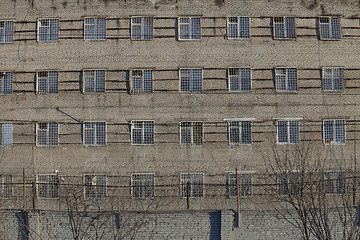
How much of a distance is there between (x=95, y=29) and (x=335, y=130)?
17.8 m

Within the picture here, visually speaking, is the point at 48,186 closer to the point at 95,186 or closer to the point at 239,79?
the point at 95,186

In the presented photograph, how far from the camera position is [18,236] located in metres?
18.3

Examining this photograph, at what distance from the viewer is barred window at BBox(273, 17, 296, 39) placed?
63.9 ft

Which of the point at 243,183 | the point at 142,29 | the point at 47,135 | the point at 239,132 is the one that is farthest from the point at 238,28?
the point at 47,135

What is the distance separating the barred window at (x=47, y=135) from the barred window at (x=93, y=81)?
329 centimetres

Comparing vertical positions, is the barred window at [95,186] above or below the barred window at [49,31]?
below

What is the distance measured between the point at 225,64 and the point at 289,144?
689cm

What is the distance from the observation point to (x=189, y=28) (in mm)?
19500

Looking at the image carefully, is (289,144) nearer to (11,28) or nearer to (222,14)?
(222,14)

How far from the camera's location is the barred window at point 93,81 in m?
19.4

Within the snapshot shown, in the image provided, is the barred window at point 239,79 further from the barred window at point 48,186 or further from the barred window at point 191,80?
the barred window at point 48,186

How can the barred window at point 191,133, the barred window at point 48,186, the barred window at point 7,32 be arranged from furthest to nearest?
the barred window at point 7,32, the barred window at point 191,133, the barred window at point 48,186

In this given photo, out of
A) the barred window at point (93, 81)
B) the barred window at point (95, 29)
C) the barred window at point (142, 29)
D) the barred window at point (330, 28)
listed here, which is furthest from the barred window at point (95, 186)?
the barred window at point (330, 28)

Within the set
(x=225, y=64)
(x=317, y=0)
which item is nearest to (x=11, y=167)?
(x=225, y=64)
